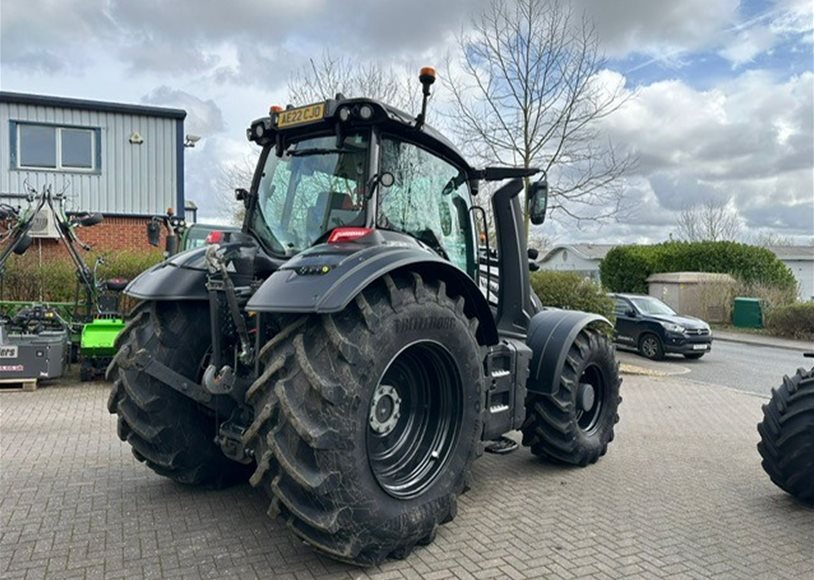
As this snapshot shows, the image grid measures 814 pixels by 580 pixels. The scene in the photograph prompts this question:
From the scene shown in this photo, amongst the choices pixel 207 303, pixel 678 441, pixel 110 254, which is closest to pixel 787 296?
pixel 678 441

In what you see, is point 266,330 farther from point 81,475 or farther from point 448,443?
point 81,475

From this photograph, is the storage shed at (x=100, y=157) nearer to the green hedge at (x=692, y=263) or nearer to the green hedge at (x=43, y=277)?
the green hedge at (x=43, y=277)

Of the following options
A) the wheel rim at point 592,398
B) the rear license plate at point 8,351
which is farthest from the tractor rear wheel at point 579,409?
the rear license plate at point 8,351

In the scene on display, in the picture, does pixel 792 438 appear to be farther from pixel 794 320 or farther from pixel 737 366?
pixel 794 320

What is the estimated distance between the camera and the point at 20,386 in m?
8.44

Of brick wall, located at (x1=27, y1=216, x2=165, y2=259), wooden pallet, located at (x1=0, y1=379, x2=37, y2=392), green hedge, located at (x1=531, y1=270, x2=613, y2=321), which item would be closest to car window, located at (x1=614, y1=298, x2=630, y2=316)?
green hedge, located at (x1=531, y1=270, x2=613, y2=321)

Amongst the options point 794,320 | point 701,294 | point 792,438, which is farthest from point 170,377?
point 701,294

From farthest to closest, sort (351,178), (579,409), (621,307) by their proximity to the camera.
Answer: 1. (621,307)
2. (579,409)
3. (351,178)

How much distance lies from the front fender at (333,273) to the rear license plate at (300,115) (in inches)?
34.9

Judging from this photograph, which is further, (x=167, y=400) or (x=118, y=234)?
(x=118, y=234)

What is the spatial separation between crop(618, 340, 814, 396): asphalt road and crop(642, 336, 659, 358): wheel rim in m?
0.20

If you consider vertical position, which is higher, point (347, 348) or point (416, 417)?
point (347, 348)

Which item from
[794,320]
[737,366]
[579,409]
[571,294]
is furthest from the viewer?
[794,320]

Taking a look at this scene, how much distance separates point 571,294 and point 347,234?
395 inches
